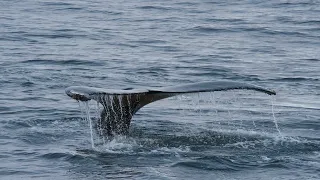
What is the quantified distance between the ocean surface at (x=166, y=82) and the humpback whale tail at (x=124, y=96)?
0.29 m

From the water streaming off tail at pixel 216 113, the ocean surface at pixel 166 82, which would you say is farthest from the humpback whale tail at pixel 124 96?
the ocean surface at pixel 166 82

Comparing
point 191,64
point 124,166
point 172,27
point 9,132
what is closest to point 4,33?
point 172,27

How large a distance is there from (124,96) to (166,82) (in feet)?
23.0

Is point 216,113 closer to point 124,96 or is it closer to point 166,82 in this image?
point 166,82

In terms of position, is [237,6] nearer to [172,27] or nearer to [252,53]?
[172,27]

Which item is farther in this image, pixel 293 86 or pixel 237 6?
pixel 237 6

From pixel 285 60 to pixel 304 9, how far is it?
1105 centimetres

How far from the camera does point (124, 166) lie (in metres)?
10.6

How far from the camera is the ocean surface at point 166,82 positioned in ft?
36.0

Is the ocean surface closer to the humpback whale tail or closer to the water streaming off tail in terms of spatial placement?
the water streaming off tail

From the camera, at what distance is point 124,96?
10.8m

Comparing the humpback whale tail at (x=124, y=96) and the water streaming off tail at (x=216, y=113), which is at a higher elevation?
the humpback whale tail at (x=124, y=96)

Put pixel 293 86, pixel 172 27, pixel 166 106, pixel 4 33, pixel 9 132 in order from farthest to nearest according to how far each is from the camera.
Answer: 1. pixel 172 27
2. pixel 4 33
3. pixel 293 86
4. pixel 166 106
5. pixel 9 132

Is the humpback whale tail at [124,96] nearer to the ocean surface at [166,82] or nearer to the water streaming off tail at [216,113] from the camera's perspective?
the water streaming off tail at [216,113]
